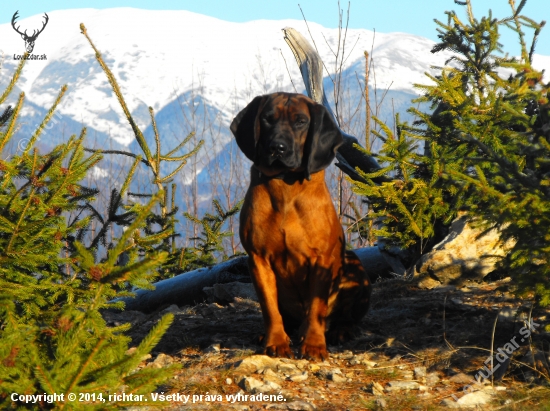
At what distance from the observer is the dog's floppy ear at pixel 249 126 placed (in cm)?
471

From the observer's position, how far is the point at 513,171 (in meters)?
3.75

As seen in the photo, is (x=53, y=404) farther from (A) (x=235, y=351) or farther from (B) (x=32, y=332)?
(A) (x=235, y=351)

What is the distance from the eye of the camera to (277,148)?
14.6ft

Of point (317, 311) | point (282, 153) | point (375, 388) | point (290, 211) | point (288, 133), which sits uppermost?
point (288, 133)

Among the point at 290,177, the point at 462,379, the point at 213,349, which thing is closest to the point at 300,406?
the point at 462,379

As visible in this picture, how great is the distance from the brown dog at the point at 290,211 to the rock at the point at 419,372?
2.11ft

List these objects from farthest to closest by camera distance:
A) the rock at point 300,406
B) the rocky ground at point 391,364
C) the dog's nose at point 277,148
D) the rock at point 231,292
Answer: the rock at point 231,292, the dog's nose at point 277,148, the rocky ground at point 391,364, the rock at point 300,406

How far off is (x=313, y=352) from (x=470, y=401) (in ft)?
3.75

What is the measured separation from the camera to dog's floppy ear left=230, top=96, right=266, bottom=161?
15.5ft

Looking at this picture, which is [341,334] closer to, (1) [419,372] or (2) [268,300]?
A: (2) [268,300]

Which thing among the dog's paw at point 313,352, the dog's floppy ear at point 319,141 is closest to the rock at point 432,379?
the dog's paw at point 313,352

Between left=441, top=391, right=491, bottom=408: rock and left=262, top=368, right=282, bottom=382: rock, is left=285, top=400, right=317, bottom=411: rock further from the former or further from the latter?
left=441, top=391, right=491, bottom=408: rock

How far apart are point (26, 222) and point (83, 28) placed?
3.05 meters

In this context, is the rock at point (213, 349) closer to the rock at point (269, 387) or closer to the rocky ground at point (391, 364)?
the rocky ground at point (391, 364)
